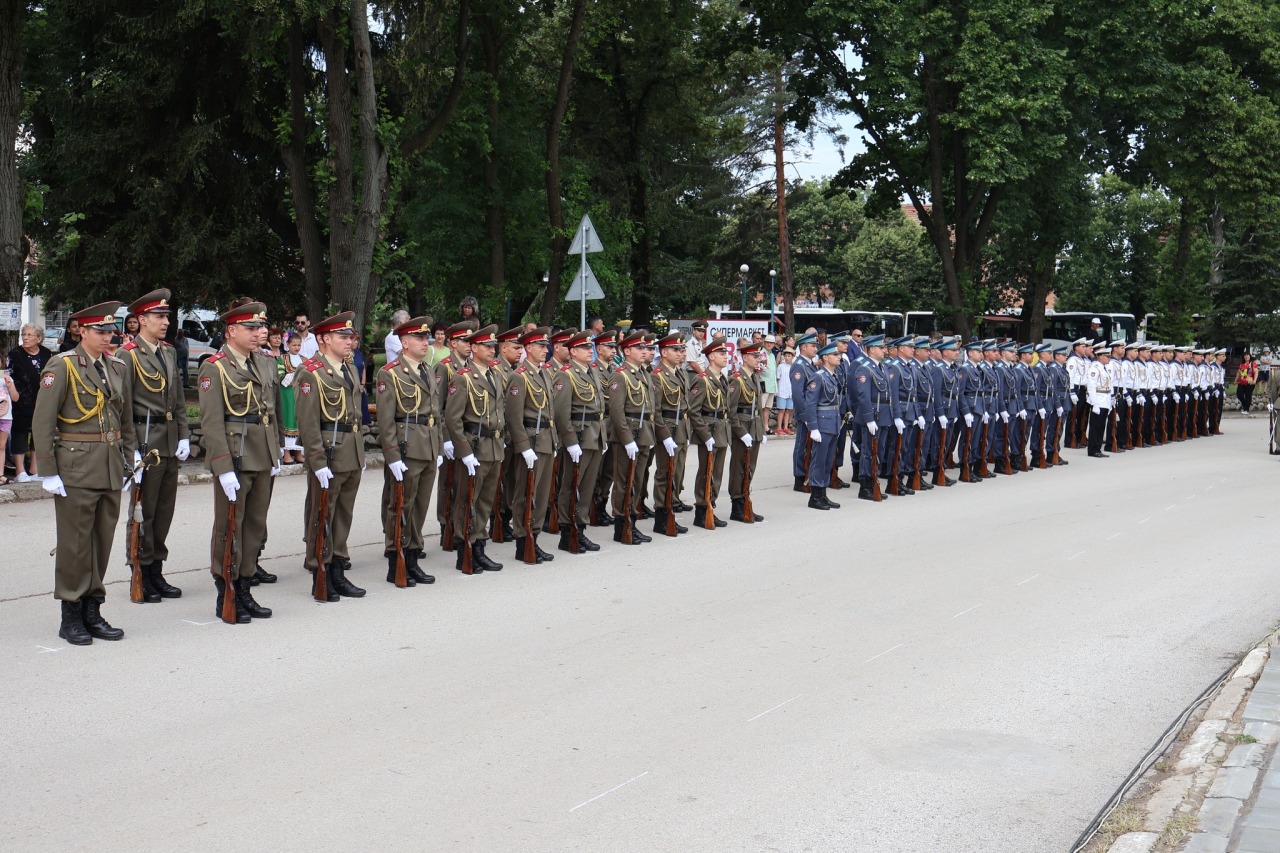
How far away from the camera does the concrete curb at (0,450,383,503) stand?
13.0 m

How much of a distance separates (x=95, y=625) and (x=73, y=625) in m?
0.13

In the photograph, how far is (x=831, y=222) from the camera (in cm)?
7400

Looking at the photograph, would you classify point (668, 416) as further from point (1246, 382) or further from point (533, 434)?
point (1246, 382)

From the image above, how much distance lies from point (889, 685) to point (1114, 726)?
1.19 meters

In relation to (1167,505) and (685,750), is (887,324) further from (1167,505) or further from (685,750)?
(685,750)

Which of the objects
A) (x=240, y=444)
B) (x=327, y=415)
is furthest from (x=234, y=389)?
(x=327, y=415)

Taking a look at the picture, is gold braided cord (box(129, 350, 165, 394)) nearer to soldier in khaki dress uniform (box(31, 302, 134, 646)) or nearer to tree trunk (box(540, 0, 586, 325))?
soldier in khaki dress uniform (box(31, 302, 134, 646))

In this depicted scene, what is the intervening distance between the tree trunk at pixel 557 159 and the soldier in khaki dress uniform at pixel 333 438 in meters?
16.2

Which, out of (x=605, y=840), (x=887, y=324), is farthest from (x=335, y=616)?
(x=887, y=324)

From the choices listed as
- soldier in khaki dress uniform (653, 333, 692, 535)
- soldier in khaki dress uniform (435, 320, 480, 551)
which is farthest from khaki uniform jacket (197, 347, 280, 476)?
soldier in khaki dress uniform (653, 333, 692, 535)

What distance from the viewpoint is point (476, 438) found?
10.5m

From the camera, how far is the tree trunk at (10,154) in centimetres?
1440

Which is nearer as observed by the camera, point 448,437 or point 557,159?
point 448,437

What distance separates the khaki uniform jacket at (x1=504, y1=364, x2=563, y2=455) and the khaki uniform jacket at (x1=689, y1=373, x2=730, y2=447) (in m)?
2.07
